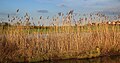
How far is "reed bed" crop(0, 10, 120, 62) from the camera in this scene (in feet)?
45.1

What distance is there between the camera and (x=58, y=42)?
14.9m

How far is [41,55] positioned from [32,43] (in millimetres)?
726

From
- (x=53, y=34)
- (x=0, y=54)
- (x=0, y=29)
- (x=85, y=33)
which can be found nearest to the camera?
(x=0, y=54)

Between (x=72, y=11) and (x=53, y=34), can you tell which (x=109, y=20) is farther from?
(x=53, y=34)

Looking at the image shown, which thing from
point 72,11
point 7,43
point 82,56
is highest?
point 72,11

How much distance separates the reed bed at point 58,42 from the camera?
13758 millimetres

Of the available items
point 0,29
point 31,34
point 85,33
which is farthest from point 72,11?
point 0,29

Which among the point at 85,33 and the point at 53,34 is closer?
the point at 53,34

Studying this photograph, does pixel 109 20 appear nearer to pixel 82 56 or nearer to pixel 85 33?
pixel 85 33

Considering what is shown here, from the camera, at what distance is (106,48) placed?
16562mm

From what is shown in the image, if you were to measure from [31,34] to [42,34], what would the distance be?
70 cm

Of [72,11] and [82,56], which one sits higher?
[72,11]

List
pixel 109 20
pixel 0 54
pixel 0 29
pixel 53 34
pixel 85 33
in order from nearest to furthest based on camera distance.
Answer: pixel 0 54 < pixel 0 29 < pixel 53 34 < pixel 85 33 < pixel 109 20

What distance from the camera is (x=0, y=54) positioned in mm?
13109
